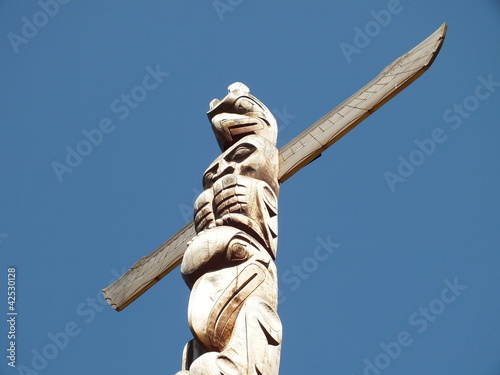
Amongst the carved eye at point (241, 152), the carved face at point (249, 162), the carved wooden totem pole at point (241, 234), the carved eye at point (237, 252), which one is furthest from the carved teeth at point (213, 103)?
the carved eye at point (237, 252)

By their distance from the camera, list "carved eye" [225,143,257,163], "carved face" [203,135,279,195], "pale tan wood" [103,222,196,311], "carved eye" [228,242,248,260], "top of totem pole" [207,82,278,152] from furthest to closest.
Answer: "pale tan wood" [103,222,196,311] → "top of totem pole" [207,82,278,152] → "carved eye" [225,143,257,163] → "carved face" [203,135,279,195] → "carved eye" [228,242,248,260]

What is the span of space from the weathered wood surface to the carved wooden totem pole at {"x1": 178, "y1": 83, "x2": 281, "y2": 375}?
194mm

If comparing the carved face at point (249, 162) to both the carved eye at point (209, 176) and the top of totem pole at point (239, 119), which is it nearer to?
the carved eye at point (209, 176)

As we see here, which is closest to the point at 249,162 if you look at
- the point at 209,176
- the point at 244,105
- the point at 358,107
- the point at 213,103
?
the point at 209,176

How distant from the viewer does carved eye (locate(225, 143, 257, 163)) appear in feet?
21.1

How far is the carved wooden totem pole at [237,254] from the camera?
190 inches

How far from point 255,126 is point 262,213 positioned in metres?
1.18

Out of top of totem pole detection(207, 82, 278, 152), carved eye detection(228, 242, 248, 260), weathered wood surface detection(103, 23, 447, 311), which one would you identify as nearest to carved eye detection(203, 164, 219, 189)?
top of totem pole detection(207, 82, 278, 152)

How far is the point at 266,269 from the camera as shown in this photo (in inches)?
215

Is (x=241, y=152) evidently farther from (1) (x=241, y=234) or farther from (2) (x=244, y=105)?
(1) (x=241, y=234)

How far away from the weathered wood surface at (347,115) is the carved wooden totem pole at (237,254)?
0.19 m

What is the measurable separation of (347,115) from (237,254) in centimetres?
177

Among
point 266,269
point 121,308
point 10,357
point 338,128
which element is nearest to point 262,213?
point 266,269

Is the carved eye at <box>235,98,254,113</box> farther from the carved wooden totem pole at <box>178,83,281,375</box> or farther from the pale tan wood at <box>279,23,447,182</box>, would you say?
the pale tan wood at <box>279,23,447,182</box>
